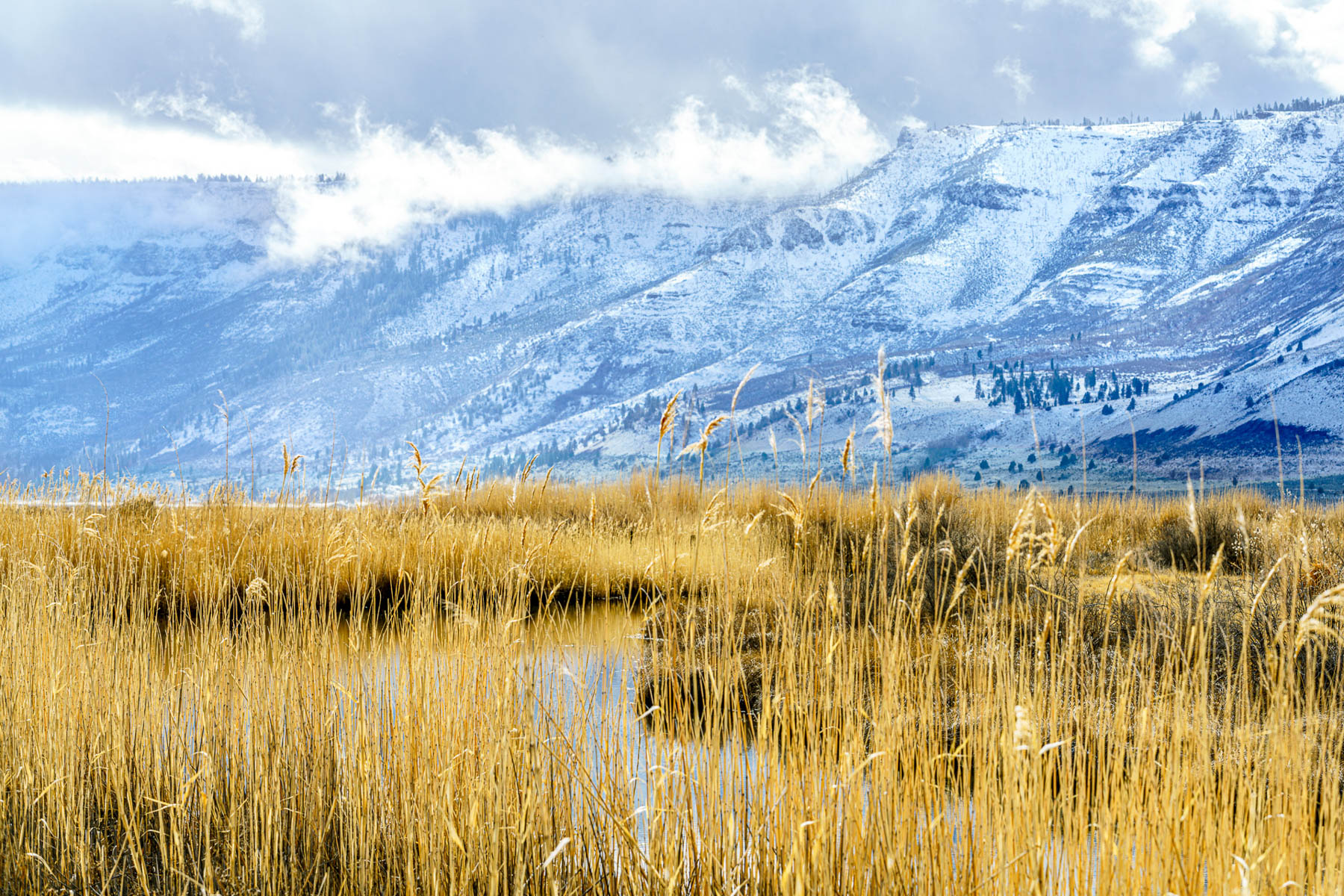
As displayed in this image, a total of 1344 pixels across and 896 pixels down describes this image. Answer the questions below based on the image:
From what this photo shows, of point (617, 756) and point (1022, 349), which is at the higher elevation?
point (1022, 349)

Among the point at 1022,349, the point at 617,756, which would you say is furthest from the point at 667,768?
the point at 1022,349

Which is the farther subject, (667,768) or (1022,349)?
(1022,349)

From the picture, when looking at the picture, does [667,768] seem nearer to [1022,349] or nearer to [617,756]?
[617,756]

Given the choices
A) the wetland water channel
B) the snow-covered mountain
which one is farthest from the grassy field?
the snow-covered mountain

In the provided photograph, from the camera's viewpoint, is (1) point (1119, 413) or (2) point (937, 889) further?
(1) point (1119, 413)

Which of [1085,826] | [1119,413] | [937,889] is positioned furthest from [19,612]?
[1119,413]

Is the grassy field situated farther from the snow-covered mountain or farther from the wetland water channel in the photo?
the snow-covered mountain

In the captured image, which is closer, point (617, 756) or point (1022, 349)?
point (617, 756)

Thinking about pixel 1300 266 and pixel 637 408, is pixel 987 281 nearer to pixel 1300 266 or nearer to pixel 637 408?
pixel 1300 266

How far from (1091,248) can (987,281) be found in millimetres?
21140

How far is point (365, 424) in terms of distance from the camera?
18588cm

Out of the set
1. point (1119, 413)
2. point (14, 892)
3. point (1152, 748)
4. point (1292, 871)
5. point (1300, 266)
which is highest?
point (1300, 266)

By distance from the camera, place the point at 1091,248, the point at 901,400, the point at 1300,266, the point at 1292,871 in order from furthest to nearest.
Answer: the point at 1091,248 → the point at 1300,266 → the point at 901,400 → the point at 1292,871

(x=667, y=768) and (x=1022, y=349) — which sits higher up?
(x=1022, y=349)
